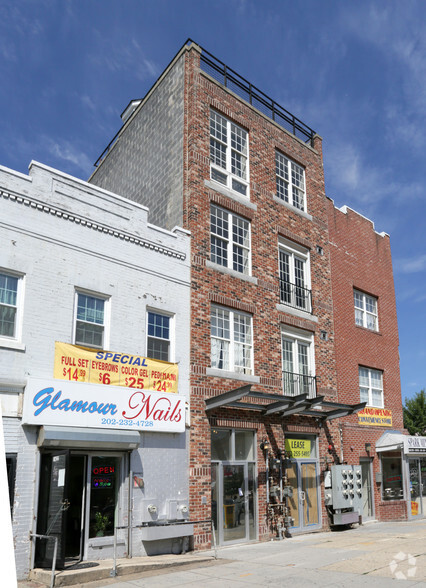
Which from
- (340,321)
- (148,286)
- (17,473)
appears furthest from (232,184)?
(17,473)

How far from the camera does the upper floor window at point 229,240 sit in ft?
58.6

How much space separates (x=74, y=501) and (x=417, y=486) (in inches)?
577

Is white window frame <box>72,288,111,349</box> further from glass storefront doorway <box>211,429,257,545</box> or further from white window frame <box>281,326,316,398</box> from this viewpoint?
white window frame <box>281,326,316,398</box>

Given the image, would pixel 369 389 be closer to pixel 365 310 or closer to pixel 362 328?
pixel 362 328

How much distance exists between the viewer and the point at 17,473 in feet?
38.1

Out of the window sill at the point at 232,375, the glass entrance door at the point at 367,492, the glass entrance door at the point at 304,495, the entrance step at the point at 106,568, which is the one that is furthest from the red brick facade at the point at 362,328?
the entrance step at the point at 106,568

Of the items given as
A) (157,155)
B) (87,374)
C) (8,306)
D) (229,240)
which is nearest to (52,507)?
(87,374)

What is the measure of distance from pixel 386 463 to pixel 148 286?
12735mm

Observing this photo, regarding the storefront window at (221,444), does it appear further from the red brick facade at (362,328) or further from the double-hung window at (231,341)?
the red brick facade at (362,328)

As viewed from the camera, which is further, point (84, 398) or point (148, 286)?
point (148, 286)

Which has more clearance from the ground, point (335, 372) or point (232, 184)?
point (232, 184)

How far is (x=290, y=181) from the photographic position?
70.7 feet

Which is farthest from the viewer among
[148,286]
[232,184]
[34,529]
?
[232,184]

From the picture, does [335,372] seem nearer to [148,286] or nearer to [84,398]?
[148,286]
